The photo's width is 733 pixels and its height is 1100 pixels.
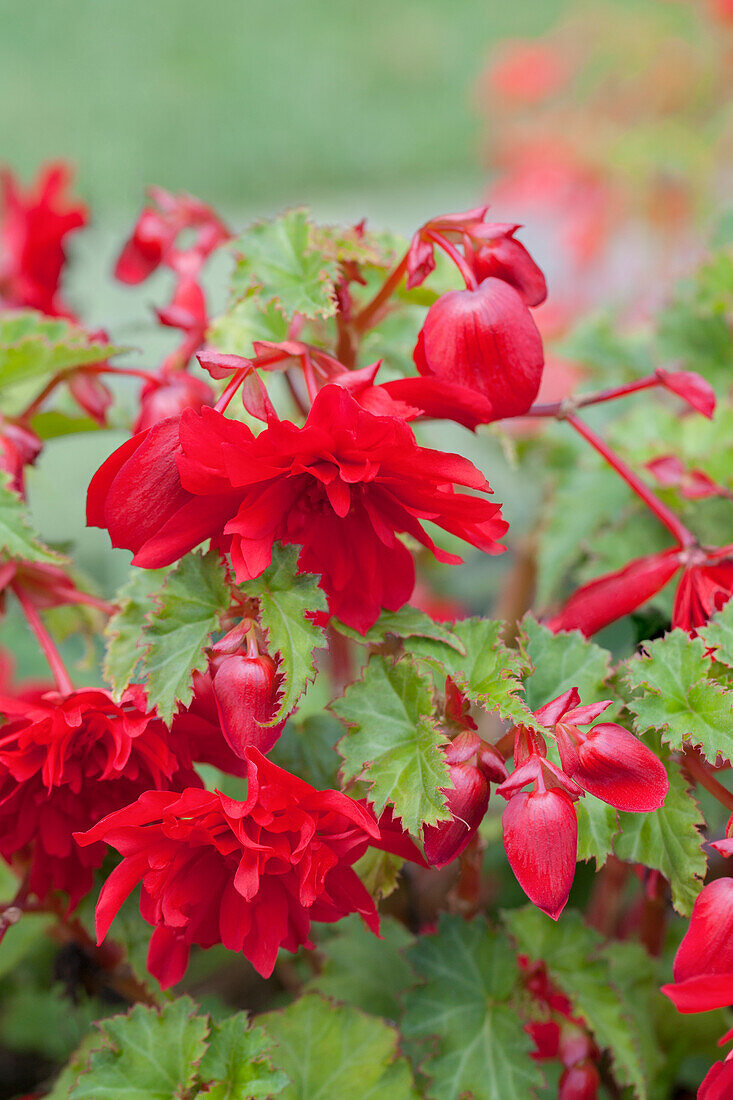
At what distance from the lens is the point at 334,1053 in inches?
23.8

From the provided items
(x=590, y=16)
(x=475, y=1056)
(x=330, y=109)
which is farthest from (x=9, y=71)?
(x=475, y=1056)

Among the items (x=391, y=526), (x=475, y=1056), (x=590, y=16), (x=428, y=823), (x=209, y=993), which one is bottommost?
Answer: (x=209, y=993)

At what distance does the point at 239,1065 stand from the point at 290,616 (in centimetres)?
25

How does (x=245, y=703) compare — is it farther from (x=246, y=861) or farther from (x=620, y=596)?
(x=620, y=596)

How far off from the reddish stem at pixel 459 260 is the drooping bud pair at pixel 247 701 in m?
0.20

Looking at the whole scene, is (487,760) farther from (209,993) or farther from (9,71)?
(9,71)

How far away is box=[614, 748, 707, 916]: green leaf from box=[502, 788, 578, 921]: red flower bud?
3.6 inches

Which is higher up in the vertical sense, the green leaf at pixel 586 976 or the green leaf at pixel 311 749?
the green leaf at pixel 311 749

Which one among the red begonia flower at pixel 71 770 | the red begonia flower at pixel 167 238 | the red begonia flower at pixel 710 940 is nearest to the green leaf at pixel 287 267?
the red begonia flower at pixel 167 238

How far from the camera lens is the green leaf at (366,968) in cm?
71

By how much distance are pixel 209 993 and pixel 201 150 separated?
3732mm

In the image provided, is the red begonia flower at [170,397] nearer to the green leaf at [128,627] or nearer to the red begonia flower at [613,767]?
the green leaf at [128,627]

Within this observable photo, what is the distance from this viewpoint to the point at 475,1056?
596mm

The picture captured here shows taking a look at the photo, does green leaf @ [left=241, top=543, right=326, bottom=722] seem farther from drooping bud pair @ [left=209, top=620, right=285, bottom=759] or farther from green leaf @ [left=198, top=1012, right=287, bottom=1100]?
green leaf @ [left=198, top=1012, right=287, bottom=1100]
